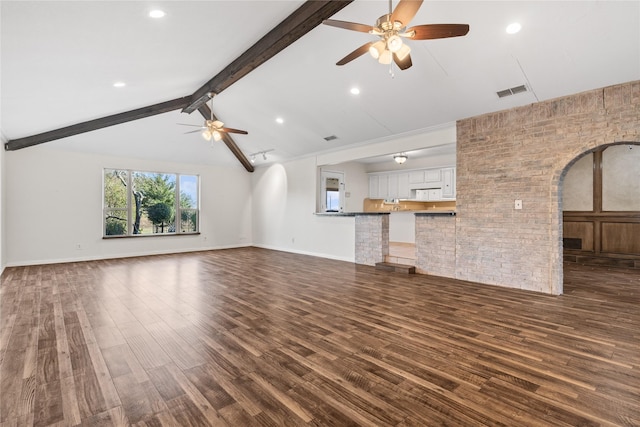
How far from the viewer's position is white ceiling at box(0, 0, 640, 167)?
3.04m

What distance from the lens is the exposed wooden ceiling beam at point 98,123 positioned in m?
6.00

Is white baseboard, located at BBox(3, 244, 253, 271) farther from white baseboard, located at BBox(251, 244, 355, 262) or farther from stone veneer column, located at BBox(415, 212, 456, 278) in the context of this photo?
stone veneer column, located at BBox(415, 212, 456, 278)

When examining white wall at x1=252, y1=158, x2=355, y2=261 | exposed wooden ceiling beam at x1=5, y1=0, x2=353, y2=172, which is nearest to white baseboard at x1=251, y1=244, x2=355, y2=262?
white wall at x1=252, y1=158, x2=355, y2=261

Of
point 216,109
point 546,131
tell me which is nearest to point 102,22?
point 216,109

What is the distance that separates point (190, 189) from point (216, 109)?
3.26 m

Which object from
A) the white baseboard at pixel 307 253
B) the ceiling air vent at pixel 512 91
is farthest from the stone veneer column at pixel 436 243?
the ceiling air vent at pixel 512 91

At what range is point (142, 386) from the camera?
6.93 feet

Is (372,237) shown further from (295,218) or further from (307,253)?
(295,218)

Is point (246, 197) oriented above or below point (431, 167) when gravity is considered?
below

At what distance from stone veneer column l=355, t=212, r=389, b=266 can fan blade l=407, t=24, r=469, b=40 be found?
405 cm

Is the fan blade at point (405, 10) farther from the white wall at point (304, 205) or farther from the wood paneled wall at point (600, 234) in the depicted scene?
the wood paneled wall at point (600, 234)

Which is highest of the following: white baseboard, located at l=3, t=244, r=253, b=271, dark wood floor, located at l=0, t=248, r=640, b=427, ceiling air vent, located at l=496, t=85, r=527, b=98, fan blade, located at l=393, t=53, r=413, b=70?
ceiling air vent, located at l=496, t=85, r=527, b=98

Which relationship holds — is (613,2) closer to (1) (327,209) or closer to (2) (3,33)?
(2) (3,33)

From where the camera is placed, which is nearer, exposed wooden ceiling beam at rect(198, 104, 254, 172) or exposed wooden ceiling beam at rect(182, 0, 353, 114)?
exposed wooden ceiling beam at rect(182, 0, 353, 114)
